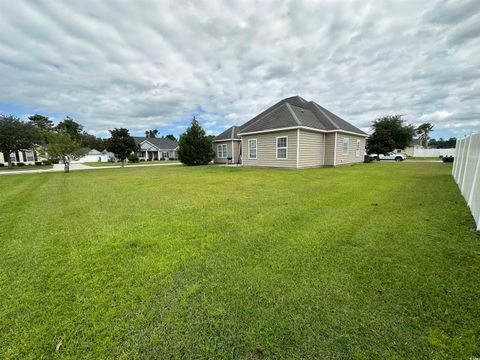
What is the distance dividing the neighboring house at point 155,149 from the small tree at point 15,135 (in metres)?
18.9

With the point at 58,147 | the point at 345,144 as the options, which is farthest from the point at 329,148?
the point at 58,147

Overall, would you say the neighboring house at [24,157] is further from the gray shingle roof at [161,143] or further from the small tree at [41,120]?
the small tree at [41,120]

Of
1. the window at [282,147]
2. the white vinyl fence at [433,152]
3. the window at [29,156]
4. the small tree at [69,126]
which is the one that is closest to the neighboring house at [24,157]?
the window at [29,156]

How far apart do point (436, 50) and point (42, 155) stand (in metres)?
31.1

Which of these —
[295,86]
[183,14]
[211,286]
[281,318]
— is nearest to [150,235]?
[211,286]

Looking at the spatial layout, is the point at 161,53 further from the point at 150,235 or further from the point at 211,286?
the point at 211,286

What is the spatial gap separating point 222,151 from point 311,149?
1198 cm

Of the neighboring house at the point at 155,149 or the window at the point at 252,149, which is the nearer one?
the window at the point at 252,149

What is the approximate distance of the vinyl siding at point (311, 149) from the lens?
14164 mm

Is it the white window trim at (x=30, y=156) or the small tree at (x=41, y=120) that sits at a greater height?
the small tree at (x=41, y=120)

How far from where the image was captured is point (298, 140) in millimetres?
13641

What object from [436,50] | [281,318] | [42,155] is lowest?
[281,318]

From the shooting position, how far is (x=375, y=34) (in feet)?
40.9

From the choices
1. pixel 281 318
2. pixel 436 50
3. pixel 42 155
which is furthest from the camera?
pixel 42 155
